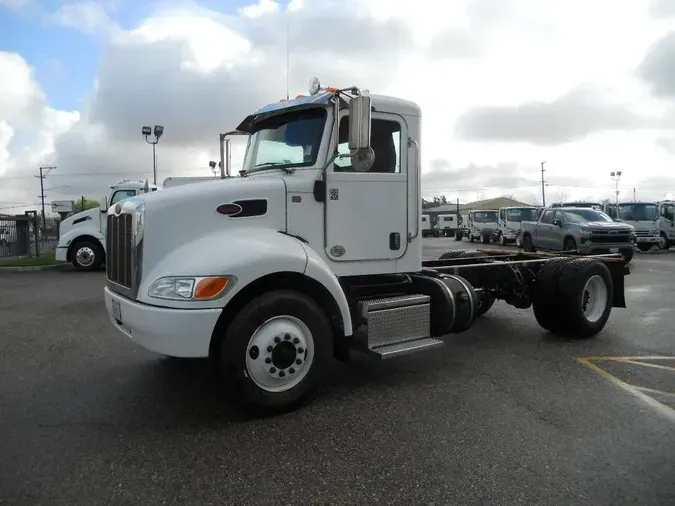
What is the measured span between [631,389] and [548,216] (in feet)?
57.8

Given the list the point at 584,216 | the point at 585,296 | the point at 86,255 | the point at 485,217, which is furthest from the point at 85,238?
the point at 485,217

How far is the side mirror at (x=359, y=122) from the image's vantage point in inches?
176

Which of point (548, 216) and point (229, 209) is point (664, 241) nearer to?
point (548, 216)

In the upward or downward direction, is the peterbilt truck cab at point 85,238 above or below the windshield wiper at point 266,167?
below

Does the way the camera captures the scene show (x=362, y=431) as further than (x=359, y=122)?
No

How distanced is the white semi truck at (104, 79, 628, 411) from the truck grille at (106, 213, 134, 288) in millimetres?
26

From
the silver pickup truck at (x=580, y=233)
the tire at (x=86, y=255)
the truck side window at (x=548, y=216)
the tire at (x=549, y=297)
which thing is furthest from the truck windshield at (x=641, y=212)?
the tire at (x=86, y=255)

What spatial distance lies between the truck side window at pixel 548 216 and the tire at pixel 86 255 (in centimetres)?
1635

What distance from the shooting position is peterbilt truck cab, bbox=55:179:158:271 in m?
16.9

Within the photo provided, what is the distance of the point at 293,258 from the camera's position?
14.3ft

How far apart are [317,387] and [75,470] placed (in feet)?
6.65

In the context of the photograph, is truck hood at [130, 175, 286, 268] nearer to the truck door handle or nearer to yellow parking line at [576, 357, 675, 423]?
the truck door handle

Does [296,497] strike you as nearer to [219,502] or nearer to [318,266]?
[219,502]

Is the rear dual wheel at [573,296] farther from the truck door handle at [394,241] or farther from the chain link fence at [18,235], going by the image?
the chain link fence at [18,235]
